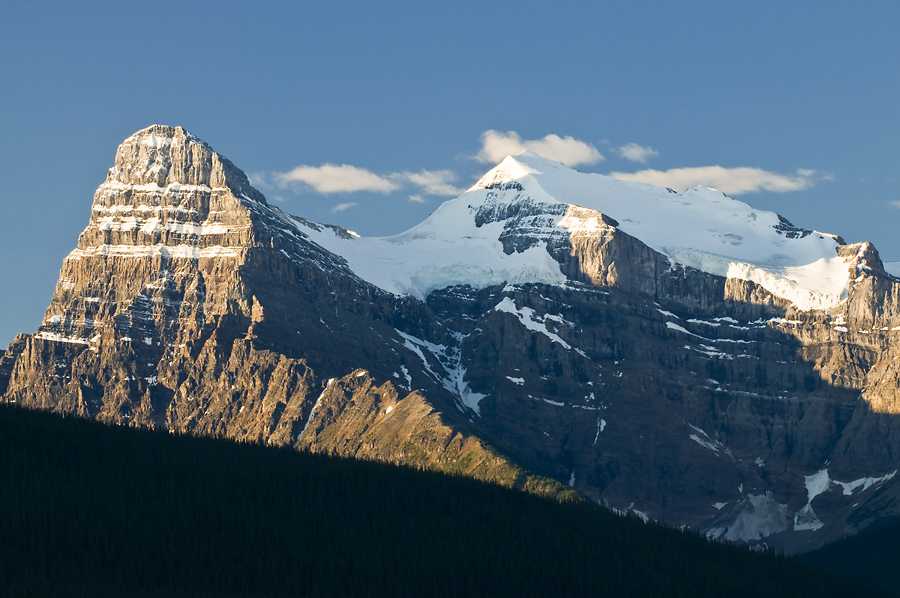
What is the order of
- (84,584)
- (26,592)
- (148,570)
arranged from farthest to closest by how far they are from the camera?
(148,570) → (84,584) → (26,592)

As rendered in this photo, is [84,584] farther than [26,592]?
Yes

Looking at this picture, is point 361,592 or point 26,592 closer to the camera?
point 26,592

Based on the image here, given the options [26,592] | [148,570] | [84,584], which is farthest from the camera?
[148,570]

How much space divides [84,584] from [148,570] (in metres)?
13.6

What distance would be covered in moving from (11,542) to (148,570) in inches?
704

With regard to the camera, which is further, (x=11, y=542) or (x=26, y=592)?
(x=11, y=542)

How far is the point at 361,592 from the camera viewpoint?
198 metres

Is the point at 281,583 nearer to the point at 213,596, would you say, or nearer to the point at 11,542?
the point at 213,596

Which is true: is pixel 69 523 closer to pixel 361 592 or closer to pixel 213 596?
pixel 213 596

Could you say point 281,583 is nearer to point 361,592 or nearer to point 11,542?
point 361,592

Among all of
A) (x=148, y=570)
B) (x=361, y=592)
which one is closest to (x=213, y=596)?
(x=148, y=570)

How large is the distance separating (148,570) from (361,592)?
29.6 m

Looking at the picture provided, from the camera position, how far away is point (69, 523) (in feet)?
641

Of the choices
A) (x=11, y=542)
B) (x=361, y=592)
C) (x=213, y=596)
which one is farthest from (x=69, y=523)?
(x=361, y=592)
